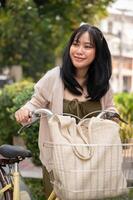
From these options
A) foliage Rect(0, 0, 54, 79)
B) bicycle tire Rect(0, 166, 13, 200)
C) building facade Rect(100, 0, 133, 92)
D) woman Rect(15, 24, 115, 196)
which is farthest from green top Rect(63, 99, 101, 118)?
building facade Rect(100, 0, 133, 92)

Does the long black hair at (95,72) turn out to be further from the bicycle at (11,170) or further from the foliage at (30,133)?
the foliage at (30,133)

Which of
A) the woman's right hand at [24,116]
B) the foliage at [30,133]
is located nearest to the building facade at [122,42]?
the foliage at [30,133]

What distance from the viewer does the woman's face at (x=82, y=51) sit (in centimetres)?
306

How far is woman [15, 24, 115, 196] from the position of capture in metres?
3.08

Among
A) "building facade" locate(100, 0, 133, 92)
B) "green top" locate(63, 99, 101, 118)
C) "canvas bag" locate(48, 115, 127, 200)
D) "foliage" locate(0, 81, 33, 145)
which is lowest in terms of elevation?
"building facade" locate(100, 0, 133, 92)

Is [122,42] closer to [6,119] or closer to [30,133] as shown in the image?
[6,119]

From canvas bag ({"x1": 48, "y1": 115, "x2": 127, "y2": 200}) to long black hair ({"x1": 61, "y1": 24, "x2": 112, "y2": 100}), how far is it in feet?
1.70

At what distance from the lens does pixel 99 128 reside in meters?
2.73

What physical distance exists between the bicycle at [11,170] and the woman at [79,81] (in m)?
0.14

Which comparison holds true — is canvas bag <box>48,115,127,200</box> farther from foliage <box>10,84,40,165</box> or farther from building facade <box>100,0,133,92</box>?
building facade <box>100,0,133,92</box>

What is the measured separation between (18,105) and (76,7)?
5.63 metres

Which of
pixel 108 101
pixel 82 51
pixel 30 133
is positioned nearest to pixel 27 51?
pixel 30 133

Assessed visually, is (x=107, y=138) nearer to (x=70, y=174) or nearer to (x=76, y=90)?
(x=70, y=174)

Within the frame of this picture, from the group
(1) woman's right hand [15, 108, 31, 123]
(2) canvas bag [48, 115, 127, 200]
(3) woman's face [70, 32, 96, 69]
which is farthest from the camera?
(3) woman's face [70, 32, 96, 69]
